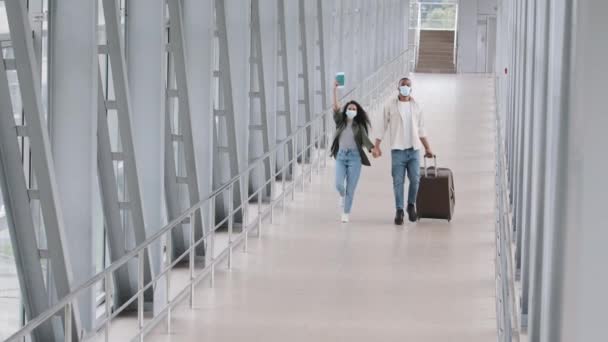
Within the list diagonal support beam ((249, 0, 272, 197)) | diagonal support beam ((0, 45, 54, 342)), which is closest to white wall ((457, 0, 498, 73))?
diagonal support beam ((249, 0, 272, 197))

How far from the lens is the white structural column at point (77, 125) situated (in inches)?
315

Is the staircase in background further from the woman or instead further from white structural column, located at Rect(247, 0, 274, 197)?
the woman

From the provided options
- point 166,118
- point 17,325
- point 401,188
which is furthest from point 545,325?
point 401,188

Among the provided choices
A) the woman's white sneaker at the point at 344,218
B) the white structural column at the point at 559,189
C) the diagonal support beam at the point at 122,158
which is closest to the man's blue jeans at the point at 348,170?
the woman's white sneaker at the point at 344,218

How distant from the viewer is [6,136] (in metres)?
7.28

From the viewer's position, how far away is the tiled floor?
867cm

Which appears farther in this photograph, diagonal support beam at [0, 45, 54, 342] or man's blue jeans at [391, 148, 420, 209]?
man's blue jeans at [391, 148, 420, 209]

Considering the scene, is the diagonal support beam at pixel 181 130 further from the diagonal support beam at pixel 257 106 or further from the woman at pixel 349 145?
the diagonal support beam at pixel 257 106

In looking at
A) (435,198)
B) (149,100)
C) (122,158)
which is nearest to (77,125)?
(122,158)

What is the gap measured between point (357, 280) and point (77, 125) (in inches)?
123

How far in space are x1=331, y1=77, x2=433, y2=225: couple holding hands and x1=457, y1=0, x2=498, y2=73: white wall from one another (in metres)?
33.9

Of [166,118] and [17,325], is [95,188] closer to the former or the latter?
[17,325]

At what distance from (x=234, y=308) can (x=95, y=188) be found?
5.28 ft

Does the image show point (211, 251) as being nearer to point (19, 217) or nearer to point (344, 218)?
point (344, 218)
